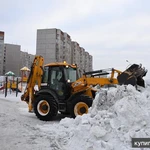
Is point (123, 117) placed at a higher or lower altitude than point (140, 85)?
lower

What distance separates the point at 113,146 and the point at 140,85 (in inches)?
136

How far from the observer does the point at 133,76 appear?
7293 mm

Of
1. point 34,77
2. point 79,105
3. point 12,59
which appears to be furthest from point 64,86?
point 12,59

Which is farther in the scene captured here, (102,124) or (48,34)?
(48,34)

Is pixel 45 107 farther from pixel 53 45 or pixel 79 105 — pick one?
pixel 53 45

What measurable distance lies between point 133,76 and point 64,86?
8.90 feet

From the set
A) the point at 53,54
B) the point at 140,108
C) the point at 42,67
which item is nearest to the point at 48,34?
the point at 53,54

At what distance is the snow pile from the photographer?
4870 mm

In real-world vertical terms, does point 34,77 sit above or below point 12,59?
below

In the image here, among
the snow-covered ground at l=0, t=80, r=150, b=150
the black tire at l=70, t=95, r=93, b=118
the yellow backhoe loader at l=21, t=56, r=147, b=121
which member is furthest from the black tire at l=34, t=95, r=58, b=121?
the snow-covered ground at l=0, t=80, r=150, b=150

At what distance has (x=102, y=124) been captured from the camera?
5484 millimetres

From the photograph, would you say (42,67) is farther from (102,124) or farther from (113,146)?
(113,146)

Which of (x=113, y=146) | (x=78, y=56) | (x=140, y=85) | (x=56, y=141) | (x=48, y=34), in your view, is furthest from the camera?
(x=78, y=56)

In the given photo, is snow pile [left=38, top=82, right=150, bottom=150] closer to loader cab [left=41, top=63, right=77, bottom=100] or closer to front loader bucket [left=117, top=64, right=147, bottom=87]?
front loader bucket [left=117, top=64, right=147, bottom=87]
